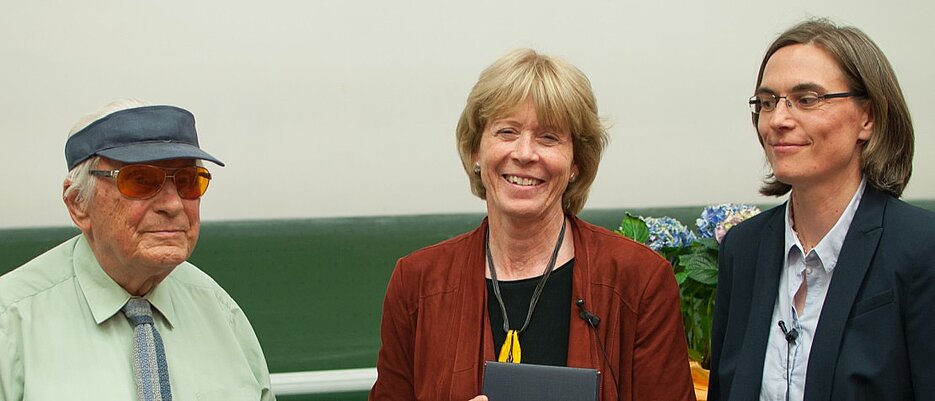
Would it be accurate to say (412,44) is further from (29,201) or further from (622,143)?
(29,201)

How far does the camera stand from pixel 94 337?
7.80 ft

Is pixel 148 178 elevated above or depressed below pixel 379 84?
below

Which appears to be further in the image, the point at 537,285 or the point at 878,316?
the point at 537,285

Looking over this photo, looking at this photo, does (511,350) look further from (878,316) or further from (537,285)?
(878,316)

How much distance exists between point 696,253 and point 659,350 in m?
0.83

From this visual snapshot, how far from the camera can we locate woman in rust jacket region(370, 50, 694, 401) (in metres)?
2.63

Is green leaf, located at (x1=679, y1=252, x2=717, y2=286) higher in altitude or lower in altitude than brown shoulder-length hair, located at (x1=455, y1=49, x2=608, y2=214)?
lower

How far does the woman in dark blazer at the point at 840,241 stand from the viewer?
2.30m

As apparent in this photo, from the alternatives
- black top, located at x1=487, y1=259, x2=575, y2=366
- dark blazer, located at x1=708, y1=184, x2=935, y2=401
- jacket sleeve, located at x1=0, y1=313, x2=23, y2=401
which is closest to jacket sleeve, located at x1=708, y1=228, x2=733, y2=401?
dark blazer, located at x1=708, y1=184, x2=935, y2=401

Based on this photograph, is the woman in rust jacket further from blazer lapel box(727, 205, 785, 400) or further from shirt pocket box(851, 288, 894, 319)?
shirt pocket box(851, 288, 894, 319)

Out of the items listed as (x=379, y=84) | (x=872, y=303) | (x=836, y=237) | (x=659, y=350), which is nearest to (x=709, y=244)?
(x=659, y=350)

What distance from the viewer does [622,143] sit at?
4852 millimetres

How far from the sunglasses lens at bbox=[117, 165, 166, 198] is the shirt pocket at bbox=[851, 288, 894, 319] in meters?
1.46

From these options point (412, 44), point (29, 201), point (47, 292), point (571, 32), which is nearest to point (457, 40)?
point (412, 44)
